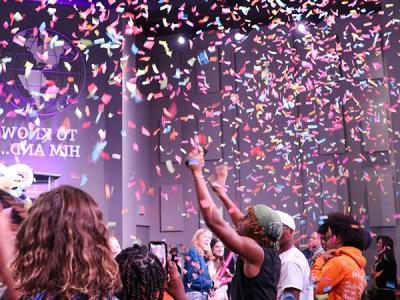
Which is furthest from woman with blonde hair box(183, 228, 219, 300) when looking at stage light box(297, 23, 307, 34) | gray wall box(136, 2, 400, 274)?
stage light box(297, 23, 307, 34)

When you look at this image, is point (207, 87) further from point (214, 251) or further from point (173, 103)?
point (214, 251)

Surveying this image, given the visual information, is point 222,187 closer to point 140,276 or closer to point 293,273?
point 293,273

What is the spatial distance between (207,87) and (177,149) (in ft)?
4.38

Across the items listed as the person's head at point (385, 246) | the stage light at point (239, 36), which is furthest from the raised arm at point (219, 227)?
the stage light at point (239, 36)

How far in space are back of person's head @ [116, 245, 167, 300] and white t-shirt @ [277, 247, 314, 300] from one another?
4.42 ft

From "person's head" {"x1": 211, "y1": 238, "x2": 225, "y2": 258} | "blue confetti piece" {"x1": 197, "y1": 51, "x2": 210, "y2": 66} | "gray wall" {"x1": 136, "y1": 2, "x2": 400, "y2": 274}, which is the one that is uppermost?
"blue confetti piece" {"x1": 197, "y1": 51, "x2": 210, "y2": 66}

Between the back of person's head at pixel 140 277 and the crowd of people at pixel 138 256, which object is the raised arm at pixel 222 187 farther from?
the back of person's head at pixel 140 277

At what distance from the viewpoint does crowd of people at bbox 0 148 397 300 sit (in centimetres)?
151

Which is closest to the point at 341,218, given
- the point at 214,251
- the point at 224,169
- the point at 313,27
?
the point at 224,169

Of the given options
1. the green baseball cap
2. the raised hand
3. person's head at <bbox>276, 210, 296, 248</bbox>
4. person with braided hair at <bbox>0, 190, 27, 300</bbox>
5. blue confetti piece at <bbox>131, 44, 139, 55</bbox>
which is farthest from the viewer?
blue confetti piece at <bbox>131, 44, 139, 55</bbox>

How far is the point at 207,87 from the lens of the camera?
10727 mm

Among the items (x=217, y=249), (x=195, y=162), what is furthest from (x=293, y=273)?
(x=217, y=249)

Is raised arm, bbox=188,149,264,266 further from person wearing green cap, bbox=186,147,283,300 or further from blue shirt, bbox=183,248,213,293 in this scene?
blue shirt, bbox=183,248,213,293

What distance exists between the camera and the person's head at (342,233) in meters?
3.50
